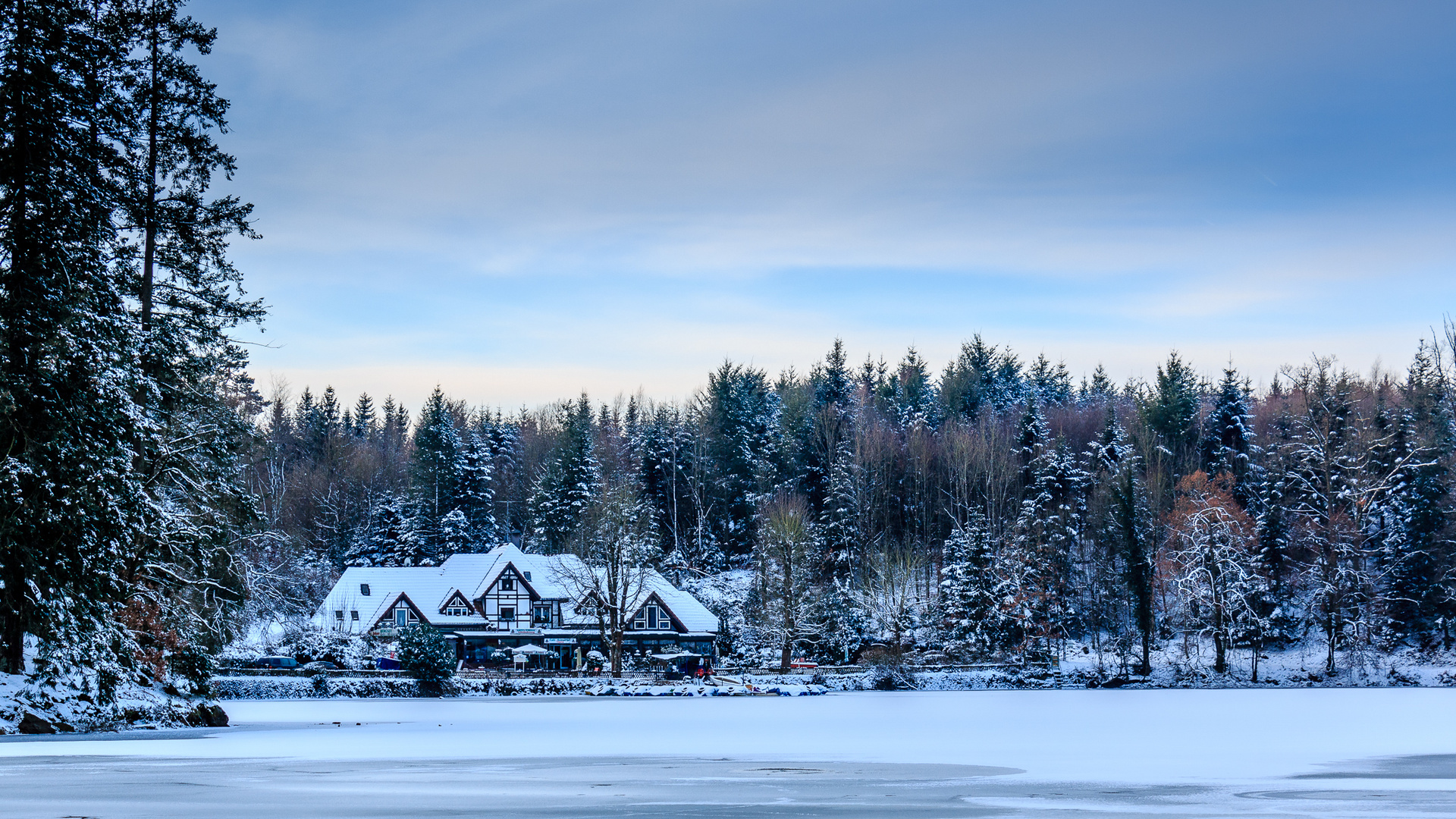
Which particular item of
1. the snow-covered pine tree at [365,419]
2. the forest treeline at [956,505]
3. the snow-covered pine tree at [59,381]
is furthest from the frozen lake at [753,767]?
the snow-covered pine tree at [365,419]

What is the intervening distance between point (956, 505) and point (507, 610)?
32.8 m

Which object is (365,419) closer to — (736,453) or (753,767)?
(736,453)

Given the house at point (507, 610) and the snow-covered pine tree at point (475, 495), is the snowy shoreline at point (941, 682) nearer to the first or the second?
the house at point (507, 610)

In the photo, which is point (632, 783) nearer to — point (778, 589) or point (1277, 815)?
point (1277, 815)

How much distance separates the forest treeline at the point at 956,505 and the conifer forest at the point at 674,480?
1.00ft

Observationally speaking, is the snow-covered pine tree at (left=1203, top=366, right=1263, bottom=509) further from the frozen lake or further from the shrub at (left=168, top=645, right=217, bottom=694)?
the shrub at (left=168, top=645, right=217, bottom=694)

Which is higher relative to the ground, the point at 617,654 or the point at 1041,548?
the point at 1041,548

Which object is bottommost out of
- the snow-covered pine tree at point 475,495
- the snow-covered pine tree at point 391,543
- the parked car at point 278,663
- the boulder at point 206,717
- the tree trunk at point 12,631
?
the parked car at point 278,663

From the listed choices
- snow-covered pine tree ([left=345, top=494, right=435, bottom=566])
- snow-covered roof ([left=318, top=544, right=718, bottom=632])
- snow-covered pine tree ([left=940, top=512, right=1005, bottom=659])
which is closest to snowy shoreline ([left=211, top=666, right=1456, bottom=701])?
snow-covered pine tree ([left=940, top=512, right=1005, bottom=659])

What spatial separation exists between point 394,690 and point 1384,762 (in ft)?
150

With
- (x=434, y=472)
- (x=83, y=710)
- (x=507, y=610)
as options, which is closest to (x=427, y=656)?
(x=507, y=610)

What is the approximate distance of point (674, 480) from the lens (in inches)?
3885

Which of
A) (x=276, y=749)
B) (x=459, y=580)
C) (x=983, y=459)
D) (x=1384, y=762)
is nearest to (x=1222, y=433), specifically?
(x=983, y=459)

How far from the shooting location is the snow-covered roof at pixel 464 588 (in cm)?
7856
